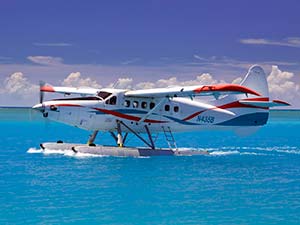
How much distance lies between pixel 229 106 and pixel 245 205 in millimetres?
16399

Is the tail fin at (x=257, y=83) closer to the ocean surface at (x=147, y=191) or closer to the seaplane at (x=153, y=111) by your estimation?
the seaplane at (x=153, y=111)

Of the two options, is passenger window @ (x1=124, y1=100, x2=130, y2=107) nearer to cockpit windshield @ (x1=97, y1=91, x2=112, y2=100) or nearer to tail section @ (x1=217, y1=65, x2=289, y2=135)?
cockpit windshield @ (x1=97, y1=91, x2=112, y2=100)

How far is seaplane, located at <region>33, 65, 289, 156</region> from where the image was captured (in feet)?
90.2

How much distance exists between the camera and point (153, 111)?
95.5ft

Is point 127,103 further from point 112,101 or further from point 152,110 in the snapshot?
point 152,110

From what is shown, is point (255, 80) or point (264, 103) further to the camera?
point (255, 80)

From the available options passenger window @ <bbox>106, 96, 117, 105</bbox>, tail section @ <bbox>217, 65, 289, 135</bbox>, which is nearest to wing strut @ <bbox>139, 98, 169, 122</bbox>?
passenger window @ <bbox>106, 96, 117, 105</bbox>

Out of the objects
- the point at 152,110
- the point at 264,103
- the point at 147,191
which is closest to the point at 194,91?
the point at 152,110

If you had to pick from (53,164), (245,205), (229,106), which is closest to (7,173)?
(53,164)

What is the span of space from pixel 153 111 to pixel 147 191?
38.3ft

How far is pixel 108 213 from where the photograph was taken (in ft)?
46.9

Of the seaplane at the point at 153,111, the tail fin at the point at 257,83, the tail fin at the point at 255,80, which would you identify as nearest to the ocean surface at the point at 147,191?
the seaplane at the point at 153,111

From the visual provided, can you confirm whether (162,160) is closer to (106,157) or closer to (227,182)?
(106,157)

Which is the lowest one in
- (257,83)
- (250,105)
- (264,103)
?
(250,105)
